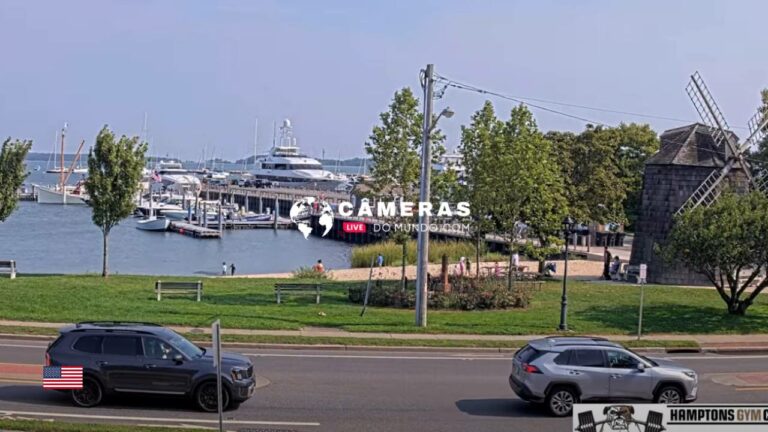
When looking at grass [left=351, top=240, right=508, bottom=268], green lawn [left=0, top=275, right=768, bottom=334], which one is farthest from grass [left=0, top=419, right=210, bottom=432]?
grass [left=351, top=240, right=508, bottom=268]

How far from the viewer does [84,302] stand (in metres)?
33.7

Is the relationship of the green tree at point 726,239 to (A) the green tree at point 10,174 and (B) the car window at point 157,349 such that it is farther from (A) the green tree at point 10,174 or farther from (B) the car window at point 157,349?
(A) the green tree at point 10,174

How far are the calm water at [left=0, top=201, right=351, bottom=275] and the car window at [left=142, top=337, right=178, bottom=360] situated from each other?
55.7 meters

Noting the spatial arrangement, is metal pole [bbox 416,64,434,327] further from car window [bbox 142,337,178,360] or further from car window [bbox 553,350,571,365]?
car window [bbox 142,337,178,360]

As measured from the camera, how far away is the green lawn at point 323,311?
31547 millimetres

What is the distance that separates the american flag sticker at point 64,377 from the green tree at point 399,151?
21.0m

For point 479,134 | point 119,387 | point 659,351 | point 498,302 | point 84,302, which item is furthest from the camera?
point 479,134

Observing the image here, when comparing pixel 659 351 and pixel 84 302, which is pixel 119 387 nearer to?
pixel 84 302

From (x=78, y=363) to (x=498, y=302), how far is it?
21478 mm

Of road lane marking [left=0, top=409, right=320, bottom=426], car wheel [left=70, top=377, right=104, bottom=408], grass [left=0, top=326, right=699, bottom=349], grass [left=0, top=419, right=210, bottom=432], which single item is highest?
grass [left=0, top=326, right=699, bottom=349]

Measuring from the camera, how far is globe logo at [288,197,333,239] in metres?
124

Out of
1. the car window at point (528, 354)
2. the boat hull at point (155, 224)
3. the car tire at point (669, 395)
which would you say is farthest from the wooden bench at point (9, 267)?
the boat hull at point (155, 224)

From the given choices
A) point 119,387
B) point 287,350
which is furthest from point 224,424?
point 287,350

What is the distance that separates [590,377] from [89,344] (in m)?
10.3
